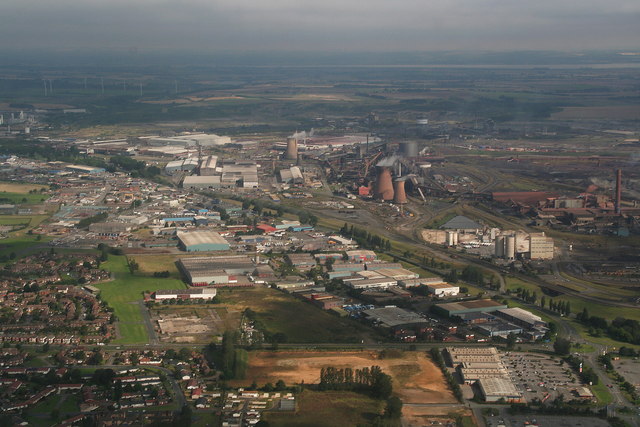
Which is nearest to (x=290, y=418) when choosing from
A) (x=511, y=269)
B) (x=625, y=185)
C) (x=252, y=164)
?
(x=511, y=269)

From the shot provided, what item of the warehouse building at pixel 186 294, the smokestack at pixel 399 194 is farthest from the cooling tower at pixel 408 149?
the warehouse building at pixel 186 294

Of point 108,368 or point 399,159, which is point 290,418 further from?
point 399,159

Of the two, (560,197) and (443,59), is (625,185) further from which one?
(443,59)

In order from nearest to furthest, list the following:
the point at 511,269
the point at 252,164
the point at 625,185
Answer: the point at 511,269 < the point at 625,185 < the point at 252,164

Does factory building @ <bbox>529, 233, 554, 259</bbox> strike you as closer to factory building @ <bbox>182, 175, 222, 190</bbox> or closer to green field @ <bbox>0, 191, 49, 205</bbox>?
factory building @ <bbox>182, 175, 222, 190</bbox>

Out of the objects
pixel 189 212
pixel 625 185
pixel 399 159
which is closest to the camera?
pixel 189 212

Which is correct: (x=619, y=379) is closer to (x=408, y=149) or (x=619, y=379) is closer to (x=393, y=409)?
(x=393, y=409)

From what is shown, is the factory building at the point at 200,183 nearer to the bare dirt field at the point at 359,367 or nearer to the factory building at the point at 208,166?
the factory building at the point at 208,166

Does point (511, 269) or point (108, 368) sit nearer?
point (108, 368)
